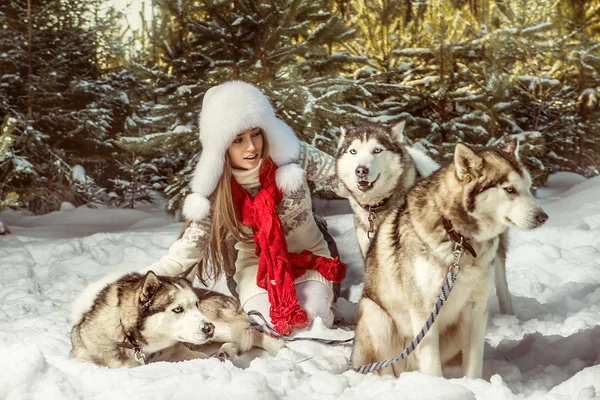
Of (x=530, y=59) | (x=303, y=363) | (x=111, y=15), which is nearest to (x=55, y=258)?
(x=303, y=363)

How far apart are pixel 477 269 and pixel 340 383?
77 centimetres

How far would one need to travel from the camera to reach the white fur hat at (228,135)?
10.2 ft

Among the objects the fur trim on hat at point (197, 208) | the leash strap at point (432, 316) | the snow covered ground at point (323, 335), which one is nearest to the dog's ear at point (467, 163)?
the leash strap at point (432, 316)

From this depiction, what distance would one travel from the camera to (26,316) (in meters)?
3.90

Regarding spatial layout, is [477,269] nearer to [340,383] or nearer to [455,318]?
[455,318]

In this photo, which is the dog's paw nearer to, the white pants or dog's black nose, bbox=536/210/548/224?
the white pants

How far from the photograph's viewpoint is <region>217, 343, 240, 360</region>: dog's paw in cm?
298

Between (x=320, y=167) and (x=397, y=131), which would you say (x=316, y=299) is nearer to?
(x=320, y=167)

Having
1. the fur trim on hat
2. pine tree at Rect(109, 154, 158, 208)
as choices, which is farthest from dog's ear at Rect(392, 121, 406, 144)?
pine tree at Rect(109, 154, 158, 208)

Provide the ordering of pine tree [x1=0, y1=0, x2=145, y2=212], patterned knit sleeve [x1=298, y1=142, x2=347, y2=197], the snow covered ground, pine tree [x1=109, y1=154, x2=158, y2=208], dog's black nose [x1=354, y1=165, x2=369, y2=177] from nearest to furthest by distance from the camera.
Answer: the snow covered ground → dog's black nose [x1=354, y1=165, x2=369, y2=177] → patterned knit sleeve [x1=298, y1=142, x2=347, y2=197] → pine tree [x1=0, y1=0, x2=145, y2=212] → pine tree [x1=109, y1=154, x2=158, y2=208]

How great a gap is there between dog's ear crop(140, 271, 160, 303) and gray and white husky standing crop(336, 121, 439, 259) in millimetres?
1291

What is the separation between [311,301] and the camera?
135 inches

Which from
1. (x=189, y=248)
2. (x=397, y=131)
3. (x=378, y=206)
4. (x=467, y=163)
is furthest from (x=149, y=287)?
(x=397, y=131)

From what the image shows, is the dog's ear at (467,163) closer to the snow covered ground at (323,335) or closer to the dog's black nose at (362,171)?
the snow covered ground at (323,335)
